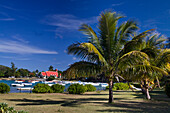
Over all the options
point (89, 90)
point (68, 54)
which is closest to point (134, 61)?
point (68, 54)

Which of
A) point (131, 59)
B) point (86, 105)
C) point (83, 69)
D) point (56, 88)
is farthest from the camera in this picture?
point (56, 88)

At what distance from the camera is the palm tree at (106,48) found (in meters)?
11.0

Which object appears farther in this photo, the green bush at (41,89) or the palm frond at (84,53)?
the green bush at (41,89)

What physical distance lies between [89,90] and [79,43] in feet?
57.5

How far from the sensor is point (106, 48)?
11477 millimetres

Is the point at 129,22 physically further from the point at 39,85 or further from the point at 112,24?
the point at 39,85

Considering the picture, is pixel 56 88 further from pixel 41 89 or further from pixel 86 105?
pixel 86 105

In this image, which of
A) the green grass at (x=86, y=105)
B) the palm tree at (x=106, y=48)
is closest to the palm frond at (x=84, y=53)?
the palm tree at (x=106, y=48)

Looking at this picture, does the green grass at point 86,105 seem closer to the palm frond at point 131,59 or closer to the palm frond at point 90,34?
the palm frond at point 131,59

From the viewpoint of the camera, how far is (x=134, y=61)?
1108 cm

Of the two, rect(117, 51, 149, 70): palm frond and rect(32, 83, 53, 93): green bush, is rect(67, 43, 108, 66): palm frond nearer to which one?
rect(117, 51, 149, 70): palm frond

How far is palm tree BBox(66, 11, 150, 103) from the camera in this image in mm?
11039

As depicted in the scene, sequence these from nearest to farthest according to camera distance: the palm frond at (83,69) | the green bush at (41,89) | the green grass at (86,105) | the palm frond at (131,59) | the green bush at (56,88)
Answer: the green grass at (86,105)
the palm frond at (131,59)
the palm frond at (83,69)
the green bush at (41,89)
the green bush at (56,88)

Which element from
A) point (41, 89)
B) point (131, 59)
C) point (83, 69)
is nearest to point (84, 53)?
point (83, 69)
